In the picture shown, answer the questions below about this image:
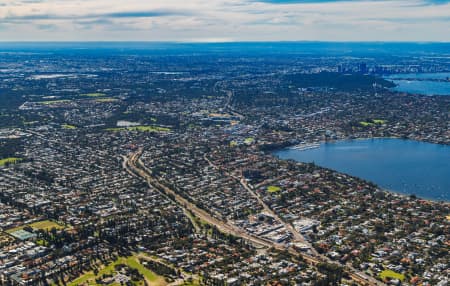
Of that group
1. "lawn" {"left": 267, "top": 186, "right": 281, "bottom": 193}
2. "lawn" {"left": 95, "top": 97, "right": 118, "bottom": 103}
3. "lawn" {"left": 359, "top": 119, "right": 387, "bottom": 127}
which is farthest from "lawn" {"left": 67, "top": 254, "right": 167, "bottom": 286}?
"lawn" {"left": 95, "top": 97, "right": 118, "bottom": 103}

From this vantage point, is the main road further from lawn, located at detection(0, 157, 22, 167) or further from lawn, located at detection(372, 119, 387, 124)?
lawn, located at detection(372, 119, 387, 124)

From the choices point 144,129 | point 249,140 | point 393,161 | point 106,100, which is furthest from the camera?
point 106,100

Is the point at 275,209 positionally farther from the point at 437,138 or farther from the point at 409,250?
the point at 437,138

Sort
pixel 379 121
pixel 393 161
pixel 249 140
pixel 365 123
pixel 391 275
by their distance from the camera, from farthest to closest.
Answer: pixel 379 121
pixel 365 123
pixel 249 140
pixel 393 161
pixel 391 275

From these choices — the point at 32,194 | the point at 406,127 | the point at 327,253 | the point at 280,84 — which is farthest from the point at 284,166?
the point at 280,84

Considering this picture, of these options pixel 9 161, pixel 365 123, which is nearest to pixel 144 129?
pixel 9 161

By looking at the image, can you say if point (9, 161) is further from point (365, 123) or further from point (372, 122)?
point (372, 122)

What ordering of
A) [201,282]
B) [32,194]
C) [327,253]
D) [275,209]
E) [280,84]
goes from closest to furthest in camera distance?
[201,282]
[327,253]
[275,209]
[32,194]
[280,84]
